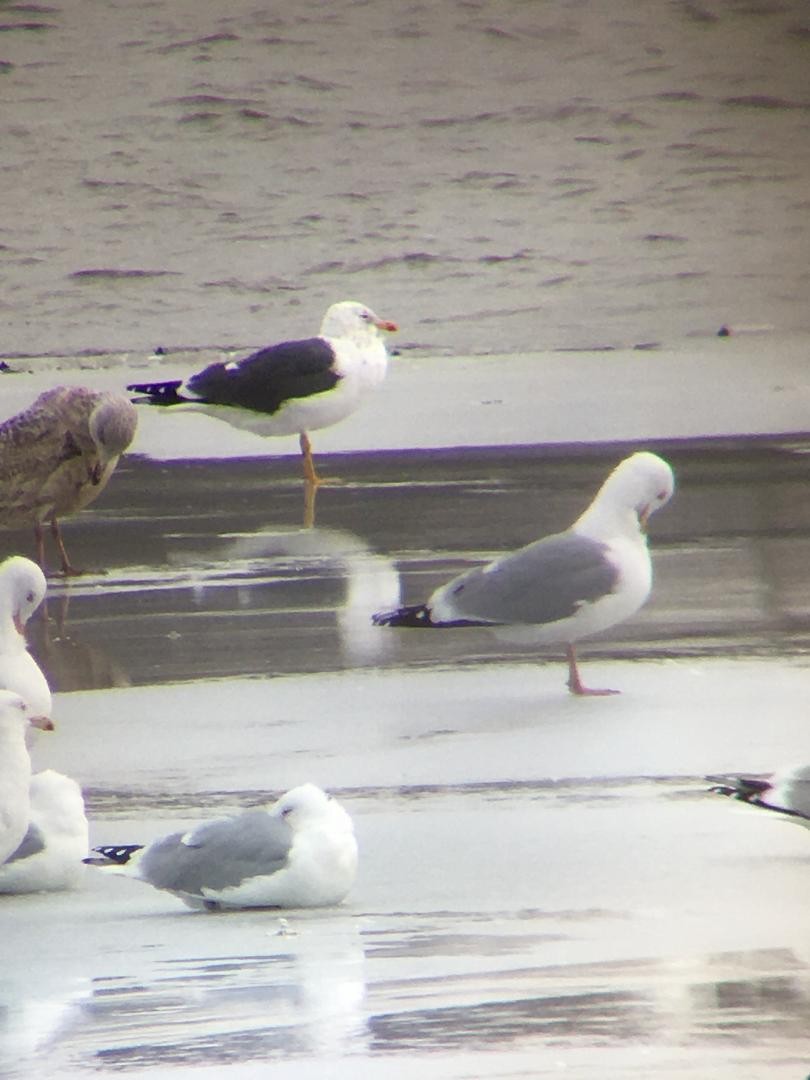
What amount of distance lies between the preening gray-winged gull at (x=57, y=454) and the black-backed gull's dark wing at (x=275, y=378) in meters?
2.28

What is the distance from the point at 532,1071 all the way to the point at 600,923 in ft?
3.41

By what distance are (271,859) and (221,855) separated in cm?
14

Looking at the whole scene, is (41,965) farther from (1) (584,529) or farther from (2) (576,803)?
(1) (584,529)

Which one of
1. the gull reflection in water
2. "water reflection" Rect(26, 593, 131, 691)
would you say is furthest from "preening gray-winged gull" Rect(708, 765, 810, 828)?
"water reflection" Rect(26, 593, 131, 691)

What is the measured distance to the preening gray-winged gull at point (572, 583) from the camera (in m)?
7.59

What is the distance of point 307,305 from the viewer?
2388cm

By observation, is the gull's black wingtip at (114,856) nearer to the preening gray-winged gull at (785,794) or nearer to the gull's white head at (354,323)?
the preening gray-winged gull at (785,794)

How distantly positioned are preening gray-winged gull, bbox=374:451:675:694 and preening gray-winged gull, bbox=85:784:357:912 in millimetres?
2407

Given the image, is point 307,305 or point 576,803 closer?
point 576,803

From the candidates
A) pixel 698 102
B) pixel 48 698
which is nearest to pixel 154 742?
pixel 48 698

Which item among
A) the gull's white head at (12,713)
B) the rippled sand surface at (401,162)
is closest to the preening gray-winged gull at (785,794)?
the gull's white head at (12,713)

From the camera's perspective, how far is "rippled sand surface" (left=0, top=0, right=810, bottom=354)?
2439 cm

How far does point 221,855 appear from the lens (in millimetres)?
5332

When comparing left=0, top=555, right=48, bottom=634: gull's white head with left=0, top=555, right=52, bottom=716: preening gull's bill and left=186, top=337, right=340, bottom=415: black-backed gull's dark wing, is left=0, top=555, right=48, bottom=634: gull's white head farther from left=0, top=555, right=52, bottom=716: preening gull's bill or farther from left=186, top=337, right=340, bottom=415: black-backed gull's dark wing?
left=186, top=337, right=340, bottom=415: black-backed gull's dark wing
